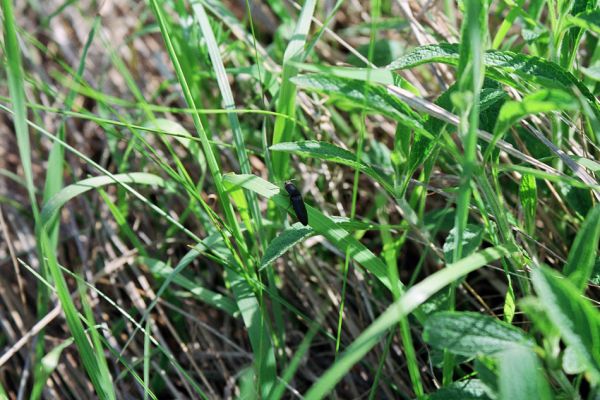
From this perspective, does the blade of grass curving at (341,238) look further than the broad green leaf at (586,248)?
Yes

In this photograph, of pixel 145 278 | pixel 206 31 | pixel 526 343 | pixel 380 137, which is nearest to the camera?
pixel 526 343

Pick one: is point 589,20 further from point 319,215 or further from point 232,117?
point 232,117

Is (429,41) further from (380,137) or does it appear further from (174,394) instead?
(174,394)

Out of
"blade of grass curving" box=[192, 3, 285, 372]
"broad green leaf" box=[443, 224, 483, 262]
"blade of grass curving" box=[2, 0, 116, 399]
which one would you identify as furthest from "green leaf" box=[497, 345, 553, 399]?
"blade of grass curving" box=[2, 0, 116, 399]

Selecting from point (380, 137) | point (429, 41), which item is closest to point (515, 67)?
point (429, 41)

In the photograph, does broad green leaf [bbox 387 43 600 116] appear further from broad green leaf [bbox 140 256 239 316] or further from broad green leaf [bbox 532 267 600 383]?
broad green leaf [bbox 140 256 239 316]

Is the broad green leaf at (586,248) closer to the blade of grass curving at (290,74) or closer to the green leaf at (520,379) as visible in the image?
the green leaf at (520,379)

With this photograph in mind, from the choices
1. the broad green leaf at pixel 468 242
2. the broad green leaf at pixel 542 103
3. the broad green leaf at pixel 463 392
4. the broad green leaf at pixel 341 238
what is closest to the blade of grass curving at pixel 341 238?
the broad green leaf at pixel 341 238
